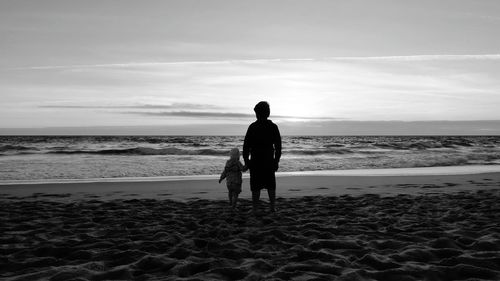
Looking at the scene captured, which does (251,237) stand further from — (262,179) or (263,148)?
(263,148)

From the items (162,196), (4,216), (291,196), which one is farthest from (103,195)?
(291,196)

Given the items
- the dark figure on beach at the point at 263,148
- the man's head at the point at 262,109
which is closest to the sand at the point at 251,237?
the dark figure on beach at the point at 263,148

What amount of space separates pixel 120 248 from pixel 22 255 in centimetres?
108

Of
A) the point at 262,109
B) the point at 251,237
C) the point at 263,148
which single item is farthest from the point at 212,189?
the point at 251,237

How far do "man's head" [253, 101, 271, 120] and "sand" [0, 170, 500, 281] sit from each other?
1.83 meters

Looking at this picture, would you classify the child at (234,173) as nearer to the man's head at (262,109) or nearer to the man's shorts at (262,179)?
the man's shorts at (262,179)

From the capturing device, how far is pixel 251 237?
17.4ft

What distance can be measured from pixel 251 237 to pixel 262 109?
2.65 metres

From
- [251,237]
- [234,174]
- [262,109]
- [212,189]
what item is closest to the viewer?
[251,237]

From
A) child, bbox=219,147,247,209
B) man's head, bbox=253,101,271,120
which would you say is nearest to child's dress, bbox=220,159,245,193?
child, bbox=219,147,247,209

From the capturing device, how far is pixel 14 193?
410 inches

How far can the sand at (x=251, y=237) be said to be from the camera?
152 inches

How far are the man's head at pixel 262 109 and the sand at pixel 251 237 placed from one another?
1829 millimetres

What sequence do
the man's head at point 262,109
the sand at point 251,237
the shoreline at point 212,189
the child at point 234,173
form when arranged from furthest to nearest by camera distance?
the shoreline at point 212,189 → the child at point 234,173 → the man's head at point 262,109 → the sand at point 251,237
